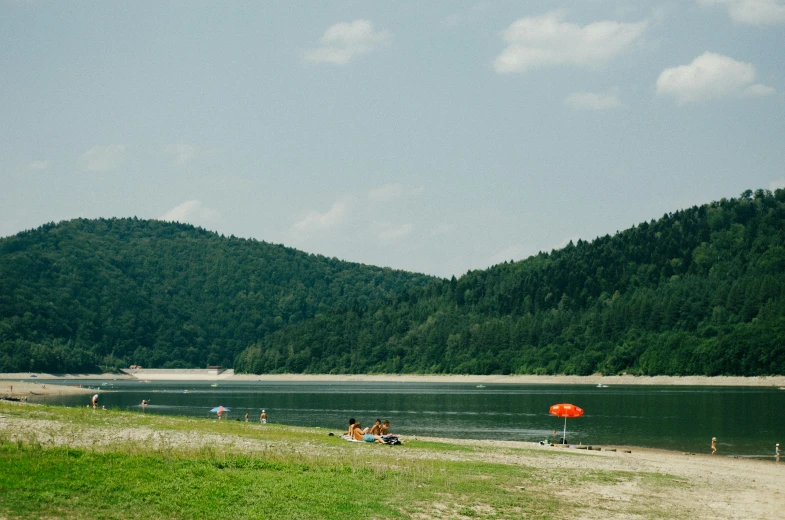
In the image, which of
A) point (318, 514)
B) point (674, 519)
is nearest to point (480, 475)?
point (674, 519)

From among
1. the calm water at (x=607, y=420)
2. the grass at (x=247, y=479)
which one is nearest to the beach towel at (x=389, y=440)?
the grass at (x=247, y=479)

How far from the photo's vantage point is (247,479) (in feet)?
81.7

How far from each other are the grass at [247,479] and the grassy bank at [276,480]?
5 centimetres

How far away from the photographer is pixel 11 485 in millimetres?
20625

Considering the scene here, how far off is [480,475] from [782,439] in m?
42.6

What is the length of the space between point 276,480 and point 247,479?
0.96 metres

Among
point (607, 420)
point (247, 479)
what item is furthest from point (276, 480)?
point (607, 420)

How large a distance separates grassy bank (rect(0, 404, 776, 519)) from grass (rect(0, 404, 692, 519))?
0.05 metres

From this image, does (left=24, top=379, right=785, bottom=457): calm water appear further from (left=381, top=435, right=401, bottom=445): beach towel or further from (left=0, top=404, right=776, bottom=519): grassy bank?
(left=0, top=404, right=776, bottom=519): grassy bank

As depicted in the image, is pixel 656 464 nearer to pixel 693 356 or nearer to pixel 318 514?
pixel 318 514

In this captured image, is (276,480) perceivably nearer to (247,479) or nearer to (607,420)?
(247,479)

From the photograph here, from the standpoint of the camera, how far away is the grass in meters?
20.9

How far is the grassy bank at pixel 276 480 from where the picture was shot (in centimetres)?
2111

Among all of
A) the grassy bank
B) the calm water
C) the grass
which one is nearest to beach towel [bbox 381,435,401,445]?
the grassy bank
